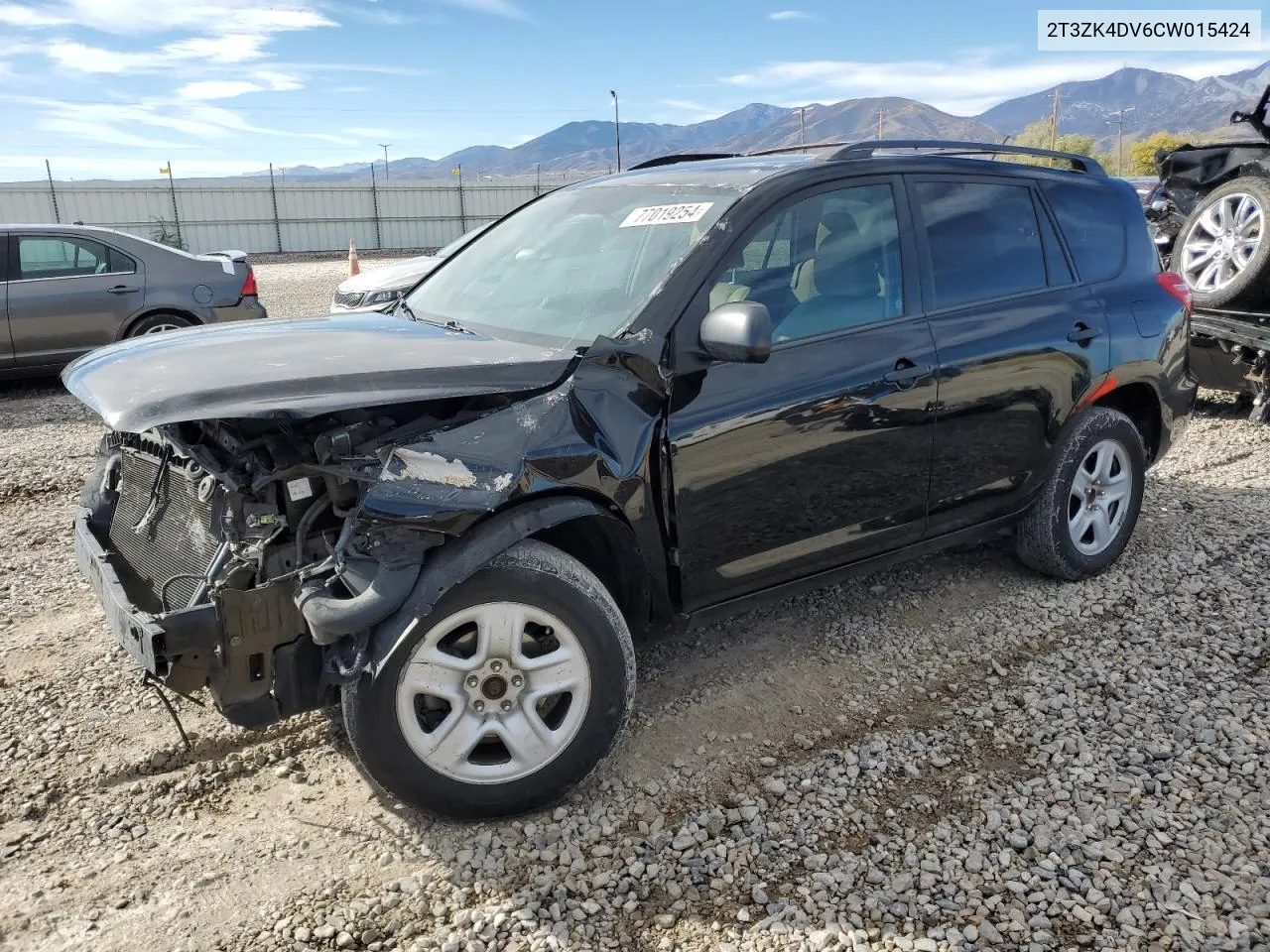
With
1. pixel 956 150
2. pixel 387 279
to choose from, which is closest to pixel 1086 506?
pixel 956 150

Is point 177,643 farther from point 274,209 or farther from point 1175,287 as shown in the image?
point 274,209

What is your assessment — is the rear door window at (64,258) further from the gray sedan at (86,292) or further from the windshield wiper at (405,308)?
the windshield wiper at (405,308)

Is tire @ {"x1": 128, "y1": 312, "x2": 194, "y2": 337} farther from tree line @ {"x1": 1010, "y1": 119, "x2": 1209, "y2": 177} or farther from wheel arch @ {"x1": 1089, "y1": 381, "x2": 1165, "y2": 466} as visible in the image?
tree line @ {"x1": 1010, "y1": 119, "x2": 1209, "y2": 177}

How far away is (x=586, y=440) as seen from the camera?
9.18 ft

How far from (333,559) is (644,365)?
1079 millimetres

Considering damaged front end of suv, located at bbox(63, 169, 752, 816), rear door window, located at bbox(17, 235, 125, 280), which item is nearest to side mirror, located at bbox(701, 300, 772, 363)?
damaged front end of suv, located at bbox(63, 169, 752, 816)

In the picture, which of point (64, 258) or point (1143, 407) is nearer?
point (1143, 407)

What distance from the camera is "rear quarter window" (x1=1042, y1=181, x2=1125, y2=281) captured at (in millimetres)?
4215

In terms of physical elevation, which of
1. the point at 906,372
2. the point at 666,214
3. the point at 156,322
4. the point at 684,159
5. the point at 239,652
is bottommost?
the point at 239,652

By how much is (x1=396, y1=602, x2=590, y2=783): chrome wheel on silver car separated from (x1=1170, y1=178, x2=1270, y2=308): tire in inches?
260

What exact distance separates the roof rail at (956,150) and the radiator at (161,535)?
246cm

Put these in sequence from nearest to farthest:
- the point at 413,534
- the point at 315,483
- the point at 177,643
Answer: the point at 177,643, the point at 413,534, the point at 315,483

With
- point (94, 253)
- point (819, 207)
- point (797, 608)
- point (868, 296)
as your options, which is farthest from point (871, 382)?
point (94, 253)

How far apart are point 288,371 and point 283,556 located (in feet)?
1.67
